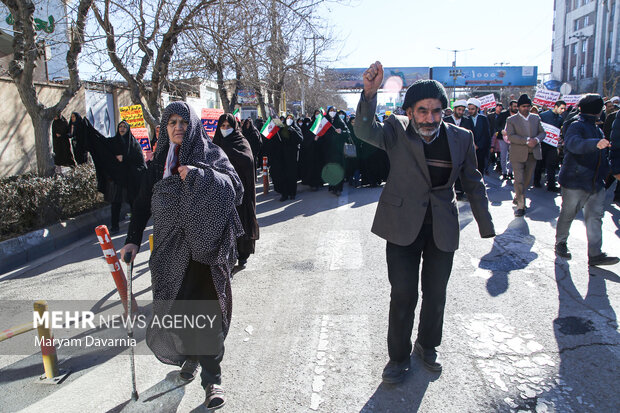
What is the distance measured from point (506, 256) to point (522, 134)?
3.28 m

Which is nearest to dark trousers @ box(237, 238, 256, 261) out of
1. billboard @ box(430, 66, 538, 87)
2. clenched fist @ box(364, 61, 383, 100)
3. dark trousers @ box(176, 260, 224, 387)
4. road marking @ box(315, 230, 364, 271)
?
road marking @ box(315, 230, 364, 271)

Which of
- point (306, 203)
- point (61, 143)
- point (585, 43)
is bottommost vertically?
point (306, 203)

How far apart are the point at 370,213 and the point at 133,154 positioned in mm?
4329

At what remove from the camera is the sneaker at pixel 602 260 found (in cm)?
514

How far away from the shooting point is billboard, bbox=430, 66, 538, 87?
157 ft

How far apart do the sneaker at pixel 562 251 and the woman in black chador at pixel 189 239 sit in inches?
169

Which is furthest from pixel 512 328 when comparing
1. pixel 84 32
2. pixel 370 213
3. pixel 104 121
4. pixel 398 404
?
pixel 104 121

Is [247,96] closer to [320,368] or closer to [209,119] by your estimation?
[209,119]

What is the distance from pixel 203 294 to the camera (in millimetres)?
3092

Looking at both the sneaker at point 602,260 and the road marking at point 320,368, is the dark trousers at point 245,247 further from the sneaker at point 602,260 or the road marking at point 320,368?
the sneaker at point 602,260

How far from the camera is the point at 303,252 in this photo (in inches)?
255

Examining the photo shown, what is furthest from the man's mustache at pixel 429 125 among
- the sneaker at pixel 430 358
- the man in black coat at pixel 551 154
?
the man in black coat at pixel 551 154

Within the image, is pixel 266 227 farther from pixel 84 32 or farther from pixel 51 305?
pixel 84 32

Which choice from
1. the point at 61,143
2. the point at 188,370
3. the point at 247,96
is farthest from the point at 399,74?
the point at 188,370
